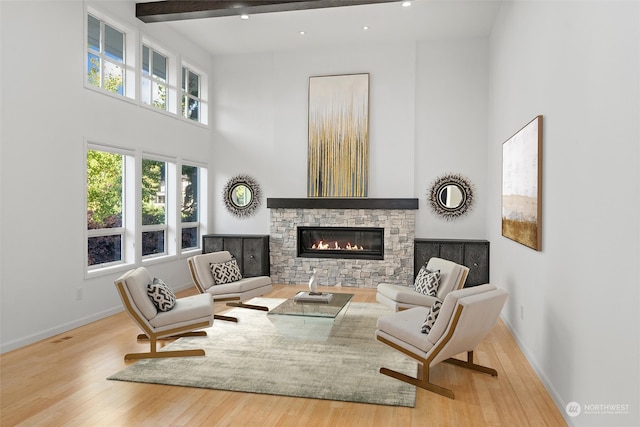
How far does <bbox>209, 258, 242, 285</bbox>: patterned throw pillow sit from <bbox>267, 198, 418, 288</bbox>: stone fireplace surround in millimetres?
2268

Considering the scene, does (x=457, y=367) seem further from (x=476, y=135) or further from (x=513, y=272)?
(x=476, y=135)

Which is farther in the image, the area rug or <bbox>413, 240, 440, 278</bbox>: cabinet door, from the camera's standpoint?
<bbox>413, 240, 440, 278</bbox>: cabinet door

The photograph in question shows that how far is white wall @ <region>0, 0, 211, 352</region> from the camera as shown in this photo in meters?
4.48

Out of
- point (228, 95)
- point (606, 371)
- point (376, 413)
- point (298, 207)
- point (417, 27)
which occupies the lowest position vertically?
point (376, 413)

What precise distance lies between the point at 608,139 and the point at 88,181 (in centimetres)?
546

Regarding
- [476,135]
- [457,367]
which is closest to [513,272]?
[457,367]

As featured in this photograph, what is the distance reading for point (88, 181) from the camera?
18.4ft

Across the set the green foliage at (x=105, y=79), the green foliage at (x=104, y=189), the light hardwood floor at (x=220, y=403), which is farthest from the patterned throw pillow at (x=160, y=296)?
the green foliage at (x=105, y=79)

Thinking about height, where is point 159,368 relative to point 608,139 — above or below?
below

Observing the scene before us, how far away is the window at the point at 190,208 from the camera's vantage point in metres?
7.89

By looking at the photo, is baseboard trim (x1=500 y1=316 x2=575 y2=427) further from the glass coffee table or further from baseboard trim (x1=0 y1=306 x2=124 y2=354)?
baseboard trim (x1=0 y1=306 x2=124 y2=354)

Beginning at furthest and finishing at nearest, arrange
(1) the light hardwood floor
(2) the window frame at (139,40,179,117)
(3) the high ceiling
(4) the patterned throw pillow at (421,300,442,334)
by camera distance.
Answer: (2) the window frame at (139,40,179,117) → (3) the high ceiling → (4) the patterned throw pillow at (421,300,442,334) → (1) the light hardwood floor

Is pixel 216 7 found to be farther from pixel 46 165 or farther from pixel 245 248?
pixel 245 248

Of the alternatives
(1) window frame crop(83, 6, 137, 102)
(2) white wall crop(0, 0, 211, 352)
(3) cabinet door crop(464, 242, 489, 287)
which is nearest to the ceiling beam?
(1) window frame crop(83, 6, 137, 102)
